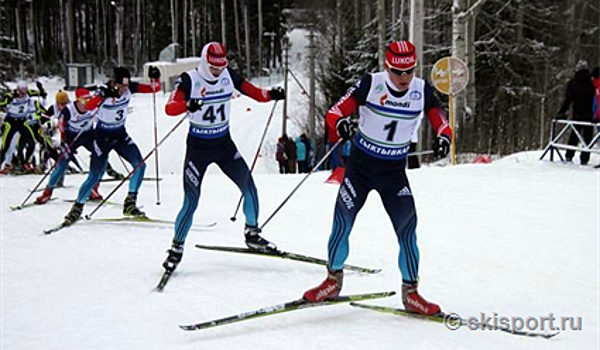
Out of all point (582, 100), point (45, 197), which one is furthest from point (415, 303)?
point (582, 100)

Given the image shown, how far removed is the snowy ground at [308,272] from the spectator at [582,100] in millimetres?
877

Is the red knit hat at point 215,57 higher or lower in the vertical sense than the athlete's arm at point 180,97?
higher

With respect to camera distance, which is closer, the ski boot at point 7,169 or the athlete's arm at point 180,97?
the athlete's arm at point 180,97

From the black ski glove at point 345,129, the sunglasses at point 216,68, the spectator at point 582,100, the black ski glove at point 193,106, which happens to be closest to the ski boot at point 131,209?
the sunglasses at point 216,68

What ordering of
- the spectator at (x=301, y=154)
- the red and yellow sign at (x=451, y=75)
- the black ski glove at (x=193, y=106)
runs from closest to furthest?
the black ski glove at (x=193, y=106)
the red and yellow sign at (x=451, y=75)
the spectator at (x=301, y=154)

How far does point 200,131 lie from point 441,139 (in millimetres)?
2456

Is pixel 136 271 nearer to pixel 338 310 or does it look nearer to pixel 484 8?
pixel 338 310

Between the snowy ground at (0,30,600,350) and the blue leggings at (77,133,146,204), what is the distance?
1.68 feet

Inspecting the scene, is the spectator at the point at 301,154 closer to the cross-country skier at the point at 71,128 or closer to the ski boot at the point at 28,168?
the ski boot at the point at 28,168

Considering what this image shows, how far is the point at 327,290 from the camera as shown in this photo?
14.0 feet

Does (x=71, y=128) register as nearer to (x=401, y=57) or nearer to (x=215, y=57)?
(x=215, y=57)

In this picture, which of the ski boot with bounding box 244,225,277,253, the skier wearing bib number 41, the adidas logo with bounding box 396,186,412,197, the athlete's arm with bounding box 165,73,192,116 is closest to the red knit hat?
the skier wearing bib number 41
